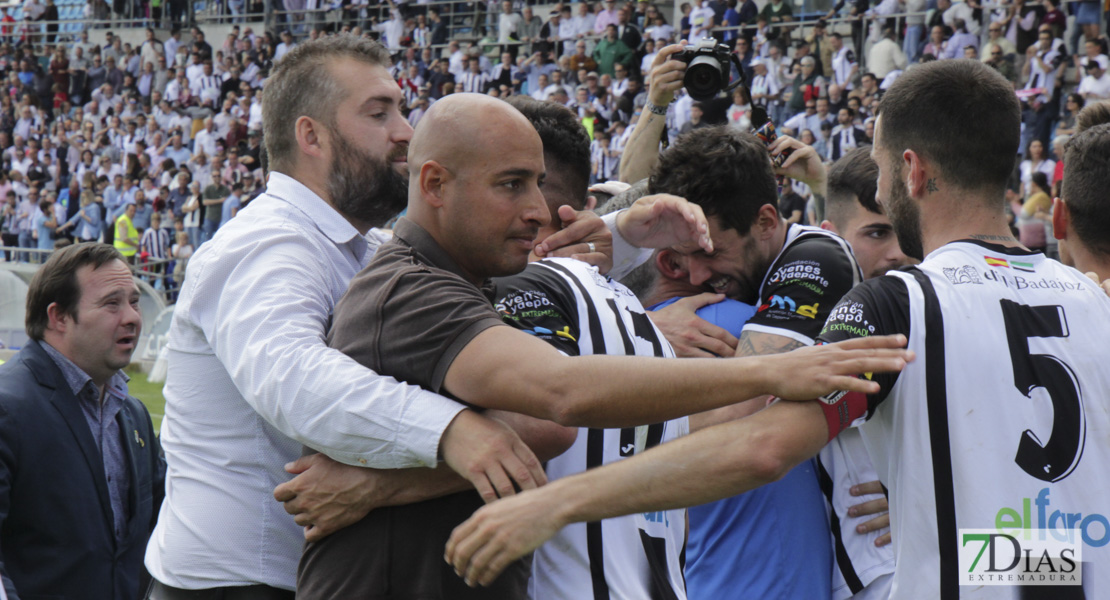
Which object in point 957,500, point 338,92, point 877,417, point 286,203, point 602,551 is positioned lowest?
point 602,551

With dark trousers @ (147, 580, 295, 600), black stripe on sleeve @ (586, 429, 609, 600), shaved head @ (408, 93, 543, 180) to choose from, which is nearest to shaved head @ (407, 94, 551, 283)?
shaved head @ (408, 93, 543, 180)

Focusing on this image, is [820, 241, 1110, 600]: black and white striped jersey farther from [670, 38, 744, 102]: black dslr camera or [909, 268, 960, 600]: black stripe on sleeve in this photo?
[670, 38, 744, 102]: black dslr camera

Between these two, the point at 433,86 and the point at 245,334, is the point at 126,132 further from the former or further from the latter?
the point at 245,334

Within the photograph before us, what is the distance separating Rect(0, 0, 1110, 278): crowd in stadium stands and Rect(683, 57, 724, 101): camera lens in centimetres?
656

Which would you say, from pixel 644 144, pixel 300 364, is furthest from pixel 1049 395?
pixel 644 144

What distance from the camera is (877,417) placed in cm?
227

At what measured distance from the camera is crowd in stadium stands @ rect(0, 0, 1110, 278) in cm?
1570

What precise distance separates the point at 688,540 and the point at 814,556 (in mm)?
440

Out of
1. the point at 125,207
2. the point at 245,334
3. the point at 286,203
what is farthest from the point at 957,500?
the point at 125,207

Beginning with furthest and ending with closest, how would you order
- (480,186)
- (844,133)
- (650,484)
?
(844,133) → (480,186) → (650,484)

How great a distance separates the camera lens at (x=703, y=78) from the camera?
4453 mm

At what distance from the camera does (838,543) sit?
2.99 metres

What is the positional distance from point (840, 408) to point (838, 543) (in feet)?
3.36
